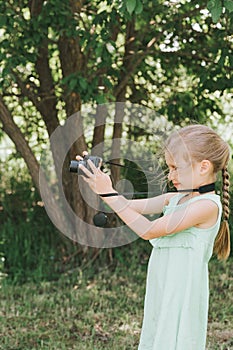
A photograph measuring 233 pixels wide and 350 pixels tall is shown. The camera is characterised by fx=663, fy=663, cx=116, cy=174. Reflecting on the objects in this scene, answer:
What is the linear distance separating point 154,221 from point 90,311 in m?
2.01

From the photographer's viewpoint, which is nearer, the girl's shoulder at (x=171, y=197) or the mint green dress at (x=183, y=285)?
the mint green dress at (x=183, y=285)

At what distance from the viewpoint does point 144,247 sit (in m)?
5.38

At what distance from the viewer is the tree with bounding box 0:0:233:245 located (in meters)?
4.30

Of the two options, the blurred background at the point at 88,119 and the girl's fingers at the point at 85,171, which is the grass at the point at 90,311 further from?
the girl's fingers at the point at 85,171

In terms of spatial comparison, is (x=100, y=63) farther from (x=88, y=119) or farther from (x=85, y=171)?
(x=85, y=171)

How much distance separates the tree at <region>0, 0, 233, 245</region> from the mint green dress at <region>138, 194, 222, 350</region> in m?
1.75

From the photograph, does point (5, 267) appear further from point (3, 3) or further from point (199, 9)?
point (199, 9)

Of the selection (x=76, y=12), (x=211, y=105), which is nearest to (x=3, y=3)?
(x=76, y=12)

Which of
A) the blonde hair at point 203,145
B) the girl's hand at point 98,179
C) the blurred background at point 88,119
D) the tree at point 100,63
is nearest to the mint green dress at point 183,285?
the blonde hair at point 203,145

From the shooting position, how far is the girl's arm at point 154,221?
2.15 m

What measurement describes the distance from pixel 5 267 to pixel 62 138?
4.60 ft

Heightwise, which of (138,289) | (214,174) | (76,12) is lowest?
(138,289)

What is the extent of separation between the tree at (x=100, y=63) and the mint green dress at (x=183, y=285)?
68.8 inches

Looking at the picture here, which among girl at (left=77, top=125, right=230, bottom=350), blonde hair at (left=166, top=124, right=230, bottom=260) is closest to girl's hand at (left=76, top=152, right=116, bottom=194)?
girl at (left=77, top=125, right=230, bottom=350)
